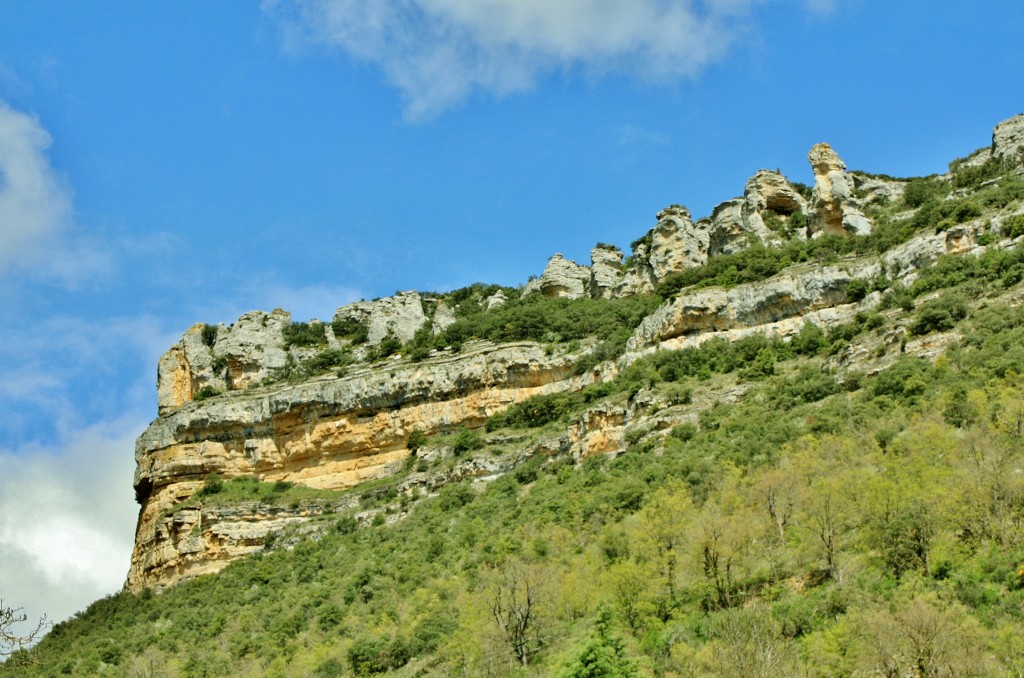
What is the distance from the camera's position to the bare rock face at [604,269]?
78.3 metres

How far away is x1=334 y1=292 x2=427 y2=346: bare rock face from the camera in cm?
7750

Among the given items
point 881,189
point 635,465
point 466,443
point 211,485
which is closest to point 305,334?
point 211,485

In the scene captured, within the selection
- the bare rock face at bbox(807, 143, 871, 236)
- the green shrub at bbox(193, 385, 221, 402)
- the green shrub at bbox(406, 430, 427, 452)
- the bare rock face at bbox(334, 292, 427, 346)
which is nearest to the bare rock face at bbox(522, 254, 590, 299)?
the bare rock face at bbox(334, 292, 427, 346)

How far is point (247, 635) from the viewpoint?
45.7m

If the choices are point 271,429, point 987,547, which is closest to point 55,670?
point 271,429

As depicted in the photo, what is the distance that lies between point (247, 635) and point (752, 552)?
24.1 m

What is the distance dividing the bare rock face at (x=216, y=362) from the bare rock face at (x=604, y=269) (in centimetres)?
2401

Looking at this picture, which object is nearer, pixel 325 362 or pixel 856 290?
pixel 856 290

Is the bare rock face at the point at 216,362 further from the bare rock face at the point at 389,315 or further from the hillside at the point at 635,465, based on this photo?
the bare rock face at the point at 389,315

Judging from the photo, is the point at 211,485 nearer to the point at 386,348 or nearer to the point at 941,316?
the point at 386,348

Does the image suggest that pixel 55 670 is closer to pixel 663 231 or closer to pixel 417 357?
pixel 417 357

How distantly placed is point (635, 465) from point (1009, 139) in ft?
145

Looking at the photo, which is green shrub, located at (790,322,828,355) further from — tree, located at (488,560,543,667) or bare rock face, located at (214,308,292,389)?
bare rock face, located at (214,308,292,389)

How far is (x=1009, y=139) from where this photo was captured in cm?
7262
